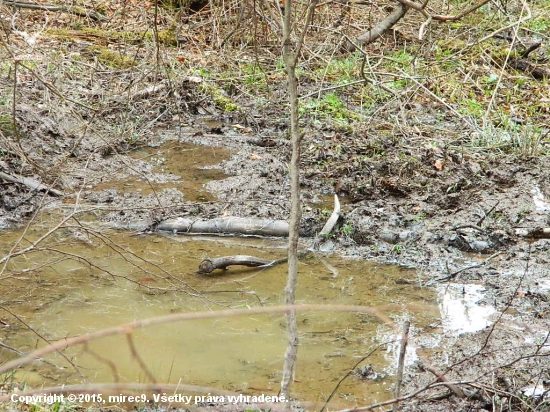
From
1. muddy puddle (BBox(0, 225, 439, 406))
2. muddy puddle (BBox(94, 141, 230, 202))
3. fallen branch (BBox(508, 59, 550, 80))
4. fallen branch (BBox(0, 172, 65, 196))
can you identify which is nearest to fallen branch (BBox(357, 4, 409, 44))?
fallen branch (BBox(508, 59, 550, 80))

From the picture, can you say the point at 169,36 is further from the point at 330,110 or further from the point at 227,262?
the point at 227,262

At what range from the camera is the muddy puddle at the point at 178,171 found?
21.1 feet

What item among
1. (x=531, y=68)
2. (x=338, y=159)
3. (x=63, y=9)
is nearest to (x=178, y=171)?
(x=338, y=159)

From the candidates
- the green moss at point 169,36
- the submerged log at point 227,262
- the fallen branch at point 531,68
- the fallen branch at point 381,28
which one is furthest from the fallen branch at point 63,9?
the fallen branch at point 531,68

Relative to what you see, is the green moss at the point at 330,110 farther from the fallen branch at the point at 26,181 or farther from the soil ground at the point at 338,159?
the fallen branch at the point at 26,181

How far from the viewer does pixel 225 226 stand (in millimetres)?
5617

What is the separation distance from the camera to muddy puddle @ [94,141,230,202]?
21.1ft

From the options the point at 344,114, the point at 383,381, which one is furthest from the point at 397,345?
the point at 344,114

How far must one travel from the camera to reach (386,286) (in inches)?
191

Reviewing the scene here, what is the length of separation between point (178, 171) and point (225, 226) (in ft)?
4.82

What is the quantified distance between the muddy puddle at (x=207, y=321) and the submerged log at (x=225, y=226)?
0.11 m

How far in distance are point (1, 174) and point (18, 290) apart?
171cm

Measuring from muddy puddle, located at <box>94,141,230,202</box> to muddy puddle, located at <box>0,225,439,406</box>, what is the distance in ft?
3.11

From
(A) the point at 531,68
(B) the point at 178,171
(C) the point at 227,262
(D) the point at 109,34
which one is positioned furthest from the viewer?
(D) the point at 109,34
